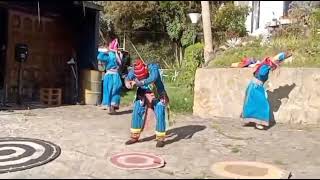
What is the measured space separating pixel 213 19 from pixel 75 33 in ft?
26.7

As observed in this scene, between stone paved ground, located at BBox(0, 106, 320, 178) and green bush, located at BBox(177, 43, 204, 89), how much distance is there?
2904 millimetres

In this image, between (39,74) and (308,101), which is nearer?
(308,101)

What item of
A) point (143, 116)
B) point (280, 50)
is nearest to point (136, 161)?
point (143, 116)

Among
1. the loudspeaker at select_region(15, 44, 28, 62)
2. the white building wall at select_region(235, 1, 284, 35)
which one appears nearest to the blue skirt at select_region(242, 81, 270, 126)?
the loudspeaker at select_region(15, 44, 28, 62)

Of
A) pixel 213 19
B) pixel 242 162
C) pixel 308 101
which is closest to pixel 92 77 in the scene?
pixel 308 101

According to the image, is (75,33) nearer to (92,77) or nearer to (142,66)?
(92,77)

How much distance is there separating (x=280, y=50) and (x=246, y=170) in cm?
602

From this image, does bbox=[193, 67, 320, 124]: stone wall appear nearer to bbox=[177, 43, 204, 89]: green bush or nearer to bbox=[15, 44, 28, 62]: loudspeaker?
bbox=[177, 43, 204, 89]: green bush

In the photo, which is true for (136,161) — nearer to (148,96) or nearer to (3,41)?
(148,96)

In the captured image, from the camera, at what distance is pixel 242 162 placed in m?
7.41

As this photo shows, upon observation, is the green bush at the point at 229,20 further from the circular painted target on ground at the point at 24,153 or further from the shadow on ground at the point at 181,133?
the circular painted target on ground at the point at 24,153

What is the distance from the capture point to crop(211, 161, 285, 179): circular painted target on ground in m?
6.65

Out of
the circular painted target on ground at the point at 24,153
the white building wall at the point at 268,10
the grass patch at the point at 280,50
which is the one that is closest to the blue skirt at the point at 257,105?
the grass patch at the point at 280,50

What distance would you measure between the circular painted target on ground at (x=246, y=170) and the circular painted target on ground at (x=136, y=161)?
0.78 metres
